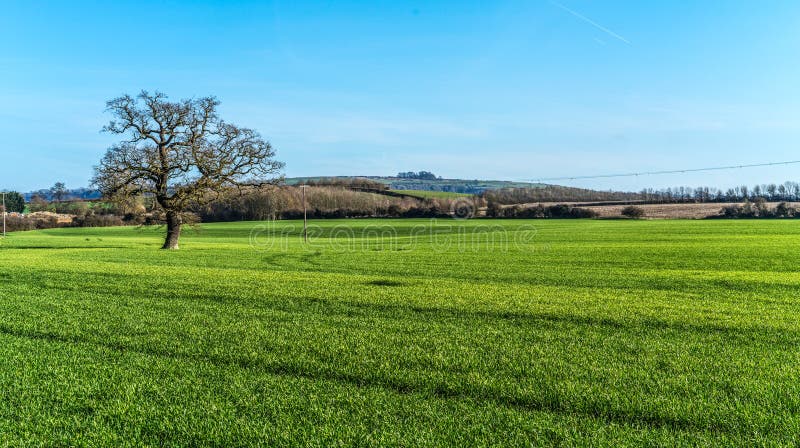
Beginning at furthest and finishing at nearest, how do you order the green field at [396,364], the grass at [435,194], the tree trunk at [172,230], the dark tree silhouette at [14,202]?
the grass at [435,194]
the dark tree silhouette at [14,202]
the tree trunk at [172,230]
the green field at [396,364]

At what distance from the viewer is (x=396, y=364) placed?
775 cm

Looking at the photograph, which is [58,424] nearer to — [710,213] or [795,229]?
[795,229]

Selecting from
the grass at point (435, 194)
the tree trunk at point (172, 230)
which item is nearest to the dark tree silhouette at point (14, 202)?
the grass at point (435, 194)

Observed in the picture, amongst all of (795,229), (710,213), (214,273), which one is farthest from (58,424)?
(710,213)

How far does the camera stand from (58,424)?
18.9 ft

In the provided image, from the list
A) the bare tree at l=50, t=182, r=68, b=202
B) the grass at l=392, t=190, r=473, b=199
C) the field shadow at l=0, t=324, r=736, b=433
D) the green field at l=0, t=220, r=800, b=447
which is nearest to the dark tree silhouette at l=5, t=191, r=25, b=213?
the bare tree at l=50, t=182, r=68, b=202

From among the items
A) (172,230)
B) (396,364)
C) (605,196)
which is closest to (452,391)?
(396,364)

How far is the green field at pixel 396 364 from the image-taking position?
5.58 metres

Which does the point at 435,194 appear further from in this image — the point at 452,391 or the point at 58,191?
the point at 452,391

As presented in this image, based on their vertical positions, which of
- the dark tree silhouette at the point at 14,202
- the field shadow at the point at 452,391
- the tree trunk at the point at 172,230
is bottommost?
the field shadow at the point at 452,391

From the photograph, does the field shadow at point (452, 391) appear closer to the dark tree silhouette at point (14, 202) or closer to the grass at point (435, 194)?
the grass at point (435, 194)

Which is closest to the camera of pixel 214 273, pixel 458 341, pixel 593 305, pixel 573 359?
pixel 573 359

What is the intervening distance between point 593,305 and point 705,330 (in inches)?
116

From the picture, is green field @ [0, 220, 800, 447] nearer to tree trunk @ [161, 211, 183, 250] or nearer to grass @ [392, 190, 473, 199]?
tree trunk @ [161, 211, 183, 250]
